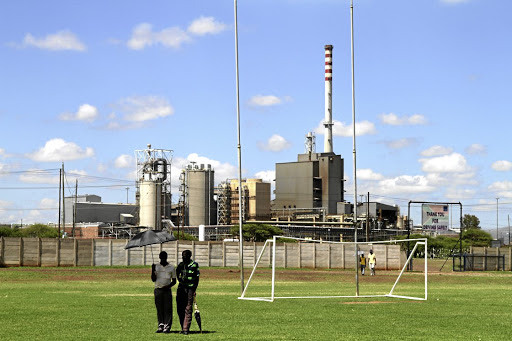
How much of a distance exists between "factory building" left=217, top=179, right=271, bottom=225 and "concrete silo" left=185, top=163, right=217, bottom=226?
291cm

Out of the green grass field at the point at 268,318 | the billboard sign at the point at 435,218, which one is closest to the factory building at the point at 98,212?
the billboard sign at the point at 435,218

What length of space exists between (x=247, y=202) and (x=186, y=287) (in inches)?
6482

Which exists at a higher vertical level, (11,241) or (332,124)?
(332,124)

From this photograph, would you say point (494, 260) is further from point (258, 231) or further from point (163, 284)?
point (258, 231)

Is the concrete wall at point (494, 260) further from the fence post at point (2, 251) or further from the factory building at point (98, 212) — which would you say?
the factory building at point (98, 212)

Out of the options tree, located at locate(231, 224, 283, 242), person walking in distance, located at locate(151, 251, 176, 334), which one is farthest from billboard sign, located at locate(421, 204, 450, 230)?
tree, located at locate(231, 224, 283, 242)

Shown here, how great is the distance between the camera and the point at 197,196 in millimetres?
180125

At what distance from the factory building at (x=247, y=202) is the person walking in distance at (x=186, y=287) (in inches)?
6317

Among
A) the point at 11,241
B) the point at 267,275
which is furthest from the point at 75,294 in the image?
the point at 11,241

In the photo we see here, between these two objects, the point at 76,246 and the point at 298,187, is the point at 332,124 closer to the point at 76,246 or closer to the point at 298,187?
the point at 298,187

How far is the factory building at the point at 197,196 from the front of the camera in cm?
17988

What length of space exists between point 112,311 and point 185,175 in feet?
513

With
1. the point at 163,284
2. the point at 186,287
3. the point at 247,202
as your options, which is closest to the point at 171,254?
the point at 163,284

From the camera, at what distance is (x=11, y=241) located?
71812 millimetres
